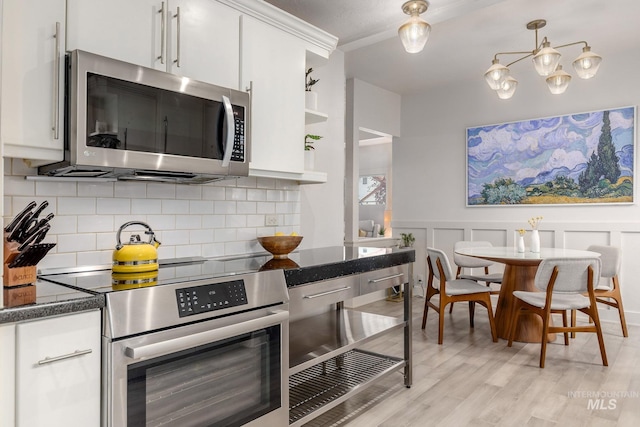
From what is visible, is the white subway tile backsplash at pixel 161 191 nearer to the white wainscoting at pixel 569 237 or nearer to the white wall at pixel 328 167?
the white wall at pixel 328 167

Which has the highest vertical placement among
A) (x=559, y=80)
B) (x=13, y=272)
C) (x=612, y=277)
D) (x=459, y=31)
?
(x=459, y=31)

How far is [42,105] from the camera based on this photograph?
1541 millimetres

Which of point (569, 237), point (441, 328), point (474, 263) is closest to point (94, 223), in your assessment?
point (441, 328)

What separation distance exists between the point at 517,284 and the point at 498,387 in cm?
143

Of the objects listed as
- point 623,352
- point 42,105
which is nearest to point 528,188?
point 623,352

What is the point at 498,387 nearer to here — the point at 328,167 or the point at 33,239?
the point at 328,167

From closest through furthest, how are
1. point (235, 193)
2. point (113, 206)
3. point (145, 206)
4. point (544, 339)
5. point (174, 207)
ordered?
point (113, 206)
point (145, 206)
point (174, 207)
point (235, 193)
point (544, 339)

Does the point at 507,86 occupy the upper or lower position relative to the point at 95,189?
upper

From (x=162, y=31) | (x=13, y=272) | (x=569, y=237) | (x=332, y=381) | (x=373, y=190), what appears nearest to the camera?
(x=13, y=272)

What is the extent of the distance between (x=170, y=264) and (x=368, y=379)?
4.34ft

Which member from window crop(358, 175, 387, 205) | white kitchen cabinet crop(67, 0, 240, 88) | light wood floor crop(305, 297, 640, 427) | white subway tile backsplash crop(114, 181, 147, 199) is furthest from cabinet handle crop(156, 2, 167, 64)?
window crop(358, 175, 387, 205)

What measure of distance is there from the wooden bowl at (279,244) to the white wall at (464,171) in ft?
11.9

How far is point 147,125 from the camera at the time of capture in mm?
1756

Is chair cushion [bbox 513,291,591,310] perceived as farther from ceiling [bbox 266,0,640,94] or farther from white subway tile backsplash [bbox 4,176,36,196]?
white subway tile backsplash [bbox 4,176,36,196]
